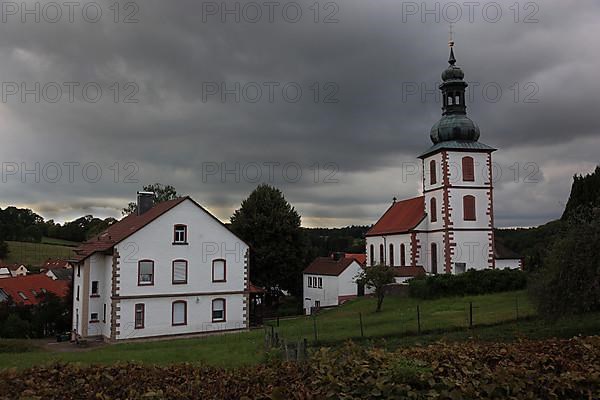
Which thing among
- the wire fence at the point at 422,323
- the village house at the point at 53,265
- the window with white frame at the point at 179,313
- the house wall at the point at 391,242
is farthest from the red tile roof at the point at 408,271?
the village house at the point at 53,265

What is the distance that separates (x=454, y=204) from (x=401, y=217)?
333 inches

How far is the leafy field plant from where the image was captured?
5.52 metres

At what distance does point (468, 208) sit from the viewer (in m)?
41.1

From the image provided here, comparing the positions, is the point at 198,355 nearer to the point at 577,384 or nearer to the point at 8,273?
the point at 577,384

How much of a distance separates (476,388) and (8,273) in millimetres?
73357

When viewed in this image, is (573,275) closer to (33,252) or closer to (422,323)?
(422,323)

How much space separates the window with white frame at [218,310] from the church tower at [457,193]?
18.1 metres

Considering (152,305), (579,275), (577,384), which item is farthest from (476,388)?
(152,305)

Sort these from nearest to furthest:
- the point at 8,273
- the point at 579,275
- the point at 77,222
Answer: the point at 579,275 → the point at 8,273 → the point at 77,222

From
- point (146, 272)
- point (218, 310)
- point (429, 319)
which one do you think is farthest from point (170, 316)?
point (429, 319)

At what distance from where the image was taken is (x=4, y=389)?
5.33 meters

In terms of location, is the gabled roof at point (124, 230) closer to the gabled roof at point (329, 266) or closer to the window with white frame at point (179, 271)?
the window with white frame at point (179, 271)

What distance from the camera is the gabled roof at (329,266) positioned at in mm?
44562

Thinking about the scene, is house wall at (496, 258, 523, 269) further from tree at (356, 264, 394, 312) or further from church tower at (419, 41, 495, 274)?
tree at (356, 264, 394, 312)
